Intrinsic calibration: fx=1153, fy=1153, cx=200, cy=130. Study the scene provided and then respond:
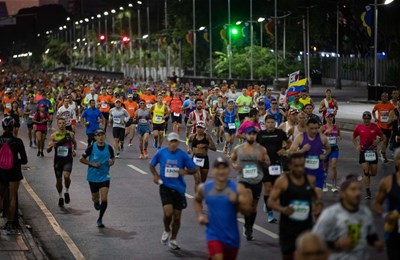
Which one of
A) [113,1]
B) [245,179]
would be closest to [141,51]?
[113,1]

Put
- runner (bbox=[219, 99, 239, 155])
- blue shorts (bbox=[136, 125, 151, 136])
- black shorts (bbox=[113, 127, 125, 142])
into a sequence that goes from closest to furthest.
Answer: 1. runner (bbox=[219, 99, 239, 155])
2. blue shorts (bbox=[136, 125, 151, 136])
3. black shorts (bbox=[113, 127, 125, 142])

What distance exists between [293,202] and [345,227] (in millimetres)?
1612

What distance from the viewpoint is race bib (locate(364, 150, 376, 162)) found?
2062 cm

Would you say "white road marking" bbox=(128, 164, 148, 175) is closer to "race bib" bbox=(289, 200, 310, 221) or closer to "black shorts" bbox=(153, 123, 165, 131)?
"black shorts" bbox=(153, 123, 165, 131)

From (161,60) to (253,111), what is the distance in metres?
109

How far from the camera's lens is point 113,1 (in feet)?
577

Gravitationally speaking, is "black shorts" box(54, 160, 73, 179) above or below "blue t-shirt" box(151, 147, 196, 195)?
below

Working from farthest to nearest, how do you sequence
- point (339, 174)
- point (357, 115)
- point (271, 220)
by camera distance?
1. point (357, 115)
2. point (339, 174)
3. point (271, 220)

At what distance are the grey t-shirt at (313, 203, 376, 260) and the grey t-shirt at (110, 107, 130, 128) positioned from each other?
20949mm

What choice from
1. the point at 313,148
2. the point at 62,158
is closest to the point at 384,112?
the point at 62,158

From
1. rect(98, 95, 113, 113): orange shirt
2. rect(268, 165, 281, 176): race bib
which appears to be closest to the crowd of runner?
rect(268, 165, 281, 176): race bib

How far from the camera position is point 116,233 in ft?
56.1

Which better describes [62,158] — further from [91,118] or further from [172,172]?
[91,118]

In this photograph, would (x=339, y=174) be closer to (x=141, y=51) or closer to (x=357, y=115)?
(x=357, y=115)
